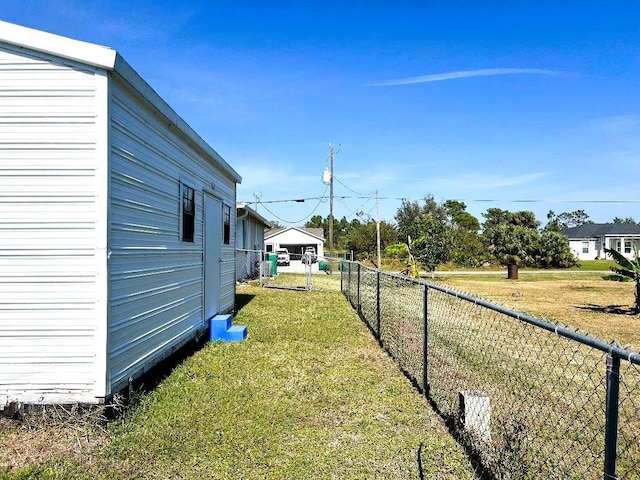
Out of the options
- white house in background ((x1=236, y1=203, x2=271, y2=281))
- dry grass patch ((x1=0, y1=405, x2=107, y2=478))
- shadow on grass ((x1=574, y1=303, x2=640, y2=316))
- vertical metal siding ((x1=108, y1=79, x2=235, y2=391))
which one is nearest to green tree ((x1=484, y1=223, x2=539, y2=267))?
white house in background ((x1=236, y1=203, x2=271, y2=281))

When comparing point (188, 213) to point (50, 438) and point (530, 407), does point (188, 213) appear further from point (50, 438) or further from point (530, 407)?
point (530, 407)

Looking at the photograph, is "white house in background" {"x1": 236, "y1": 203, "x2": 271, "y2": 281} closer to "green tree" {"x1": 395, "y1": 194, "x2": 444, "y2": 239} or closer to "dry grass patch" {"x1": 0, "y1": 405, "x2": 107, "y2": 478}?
"dry grass patch" {"x1": 0, "y1": 405, "x2": 107, "y2": 478}

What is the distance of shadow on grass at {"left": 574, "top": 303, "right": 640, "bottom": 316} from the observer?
1179 centimetres

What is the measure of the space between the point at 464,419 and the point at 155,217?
156 inches

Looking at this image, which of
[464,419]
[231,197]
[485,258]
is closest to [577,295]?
[231,197]

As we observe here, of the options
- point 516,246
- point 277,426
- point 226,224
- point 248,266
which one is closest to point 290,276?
point 248,266

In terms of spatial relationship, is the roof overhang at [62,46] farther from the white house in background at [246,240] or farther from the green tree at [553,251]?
the green tree at [553,251]

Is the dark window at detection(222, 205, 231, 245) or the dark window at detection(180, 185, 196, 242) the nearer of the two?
the dark window at detection(180, 185, 196, 242)

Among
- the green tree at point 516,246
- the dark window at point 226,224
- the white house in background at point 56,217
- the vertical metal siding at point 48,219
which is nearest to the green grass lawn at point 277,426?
the white house in background at point 56,217

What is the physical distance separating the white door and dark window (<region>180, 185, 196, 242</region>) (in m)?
0.66

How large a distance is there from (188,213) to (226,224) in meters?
3.11

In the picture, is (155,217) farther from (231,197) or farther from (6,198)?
(231,197)

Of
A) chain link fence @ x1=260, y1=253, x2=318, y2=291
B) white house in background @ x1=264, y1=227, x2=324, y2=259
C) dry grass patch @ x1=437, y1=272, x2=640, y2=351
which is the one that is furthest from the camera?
white house in background @ x1=264, y1=227, x2=324, y2=259

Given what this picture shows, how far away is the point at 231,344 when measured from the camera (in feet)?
23.6
